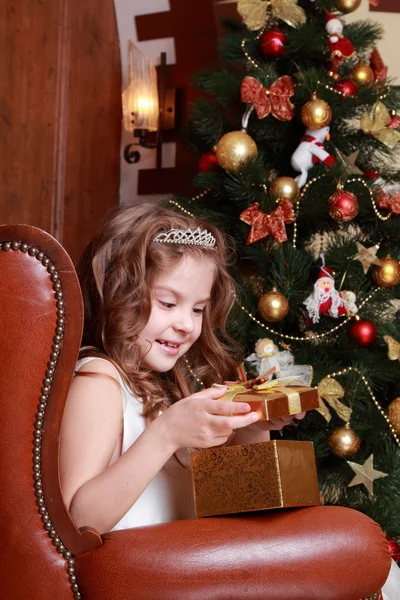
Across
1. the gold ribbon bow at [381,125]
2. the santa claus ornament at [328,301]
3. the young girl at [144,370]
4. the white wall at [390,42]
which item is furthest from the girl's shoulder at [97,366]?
the white wall at [390,42]


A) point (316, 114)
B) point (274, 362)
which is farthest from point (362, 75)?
point (274, 362)

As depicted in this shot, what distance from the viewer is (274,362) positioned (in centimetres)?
178

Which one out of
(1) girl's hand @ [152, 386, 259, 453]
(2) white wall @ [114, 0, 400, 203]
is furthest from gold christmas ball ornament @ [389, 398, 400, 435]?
(2) white wall @ [114, 0, 400, 203]

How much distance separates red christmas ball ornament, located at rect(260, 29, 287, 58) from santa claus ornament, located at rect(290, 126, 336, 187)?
0.22 meters

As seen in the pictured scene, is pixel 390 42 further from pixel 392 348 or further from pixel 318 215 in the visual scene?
pixel 392 348

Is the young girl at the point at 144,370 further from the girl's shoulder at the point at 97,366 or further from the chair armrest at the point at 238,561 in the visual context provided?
the chair armrest at the point at 238,561

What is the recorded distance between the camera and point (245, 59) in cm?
201

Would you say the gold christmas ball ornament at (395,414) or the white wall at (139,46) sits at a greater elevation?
the white wall at (139,46)

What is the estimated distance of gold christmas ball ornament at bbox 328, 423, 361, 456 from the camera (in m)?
1.79

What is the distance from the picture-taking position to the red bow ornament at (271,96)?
6.13 ft

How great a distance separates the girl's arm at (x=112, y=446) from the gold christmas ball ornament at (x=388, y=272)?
832 millimetres

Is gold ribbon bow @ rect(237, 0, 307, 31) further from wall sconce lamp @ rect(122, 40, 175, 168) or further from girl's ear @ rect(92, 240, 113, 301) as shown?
Answer: girl's ear @ rect(92, 240, 113, 301)

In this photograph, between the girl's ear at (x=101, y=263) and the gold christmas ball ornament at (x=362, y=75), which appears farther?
the gold christmas ball ornament at (x=362, y=75)

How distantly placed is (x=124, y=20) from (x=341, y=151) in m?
1.20
